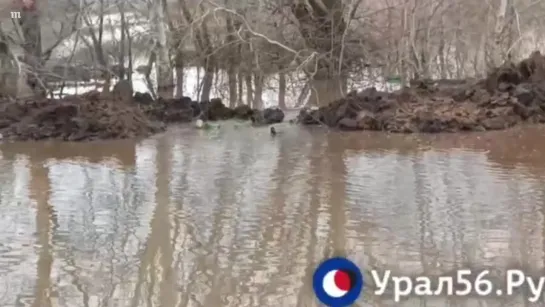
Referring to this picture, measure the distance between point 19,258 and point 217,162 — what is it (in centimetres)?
413

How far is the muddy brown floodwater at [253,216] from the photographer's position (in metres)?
5.41

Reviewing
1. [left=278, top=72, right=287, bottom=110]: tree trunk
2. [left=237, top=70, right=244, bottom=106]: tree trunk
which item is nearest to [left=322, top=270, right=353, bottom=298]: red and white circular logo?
[left=278, top=72, right=287, bottom=110]: tree trunk

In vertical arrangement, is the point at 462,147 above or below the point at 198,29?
below

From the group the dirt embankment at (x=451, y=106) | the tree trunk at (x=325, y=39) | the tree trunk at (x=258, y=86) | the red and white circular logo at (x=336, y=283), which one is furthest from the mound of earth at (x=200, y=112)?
the red and white circular logo at (x=336, y=283)

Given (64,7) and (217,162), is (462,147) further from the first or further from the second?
(64,7)

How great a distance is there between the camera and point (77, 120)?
40.2 ft

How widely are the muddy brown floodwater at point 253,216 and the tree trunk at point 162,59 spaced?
263 inches

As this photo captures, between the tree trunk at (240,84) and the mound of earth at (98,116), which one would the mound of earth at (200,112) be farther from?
the tree trunk at (240,84)

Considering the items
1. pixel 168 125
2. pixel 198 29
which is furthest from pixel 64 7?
pixel 168 125

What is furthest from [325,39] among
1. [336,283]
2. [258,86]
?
[336,283]

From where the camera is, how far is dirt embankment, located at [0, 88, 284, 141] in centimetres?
1219

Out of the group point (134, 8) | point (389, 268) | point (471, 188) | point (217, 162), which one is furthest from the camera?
point (134, 8)

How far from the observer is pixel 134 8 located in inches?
834

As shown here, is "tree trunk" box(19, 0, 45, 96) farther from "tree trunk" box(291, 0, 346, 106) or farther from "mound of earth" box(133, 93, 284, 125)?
"tree trunk" box(291, 0, 346, 106)
